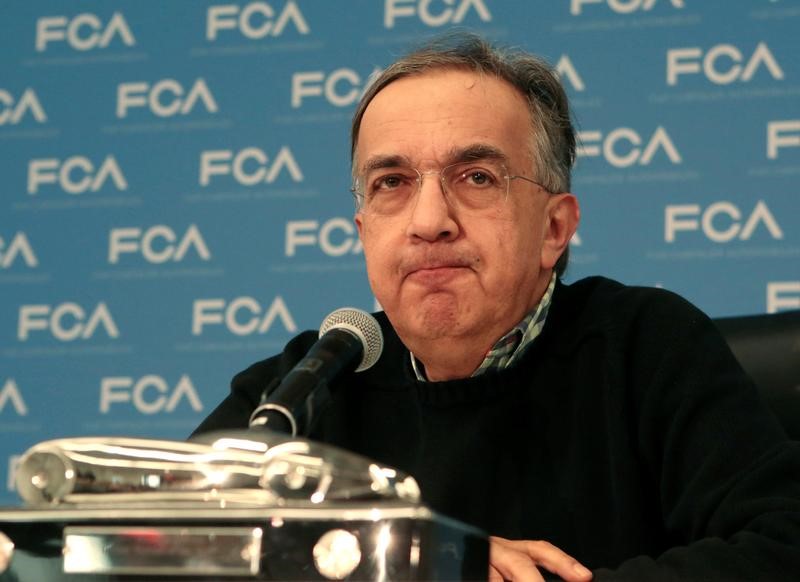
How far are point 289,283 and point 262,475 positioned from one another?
2313mm

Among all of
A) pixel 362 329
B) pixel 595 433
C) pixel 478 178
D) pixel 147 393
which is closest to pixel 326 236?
pixel 147 393

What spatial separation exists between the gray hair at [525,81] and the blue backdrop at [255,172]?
2.92 feet

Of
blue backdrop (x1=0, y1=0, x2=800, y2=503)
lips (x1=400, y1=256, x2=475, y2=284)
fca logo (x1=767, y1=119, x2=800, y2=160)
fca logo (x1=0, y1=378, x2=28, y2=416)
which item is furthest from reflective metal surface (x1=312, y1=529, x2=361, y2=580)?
fca logo (x1=0, y1=378, x2=28, y2=416)

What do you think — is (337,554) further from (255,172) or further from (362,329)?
(255,172)

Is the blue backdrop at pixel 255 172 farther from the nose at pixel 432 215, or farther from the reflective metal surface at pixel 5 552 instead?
the reflective metal surface at pixel 5 552

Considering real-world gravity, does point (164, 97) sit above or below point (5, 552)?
above

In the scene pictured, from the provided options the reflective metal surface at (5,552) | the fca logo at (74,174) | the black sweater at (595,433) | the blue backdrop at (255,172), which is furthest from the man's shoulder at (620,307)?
the fca logo at (74,174)

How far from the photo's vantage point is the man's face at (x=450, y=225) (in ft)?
6.07

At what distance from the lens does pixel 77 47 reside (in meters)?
3.50

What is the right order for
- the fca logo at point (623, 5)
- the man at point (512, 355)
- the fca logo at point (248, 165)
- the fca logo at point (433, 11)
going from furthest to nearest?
the fca logo at point (248, 165) < the fca logo at point (433, 11) < the fca logo at point (623, 5) < the man at point (512, 355)

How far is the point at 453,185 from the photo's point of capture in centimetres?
189

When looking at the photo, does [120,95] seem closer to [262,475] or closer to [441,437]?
[441,437]

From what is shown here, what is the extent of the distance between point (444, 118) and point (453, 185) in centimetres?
11

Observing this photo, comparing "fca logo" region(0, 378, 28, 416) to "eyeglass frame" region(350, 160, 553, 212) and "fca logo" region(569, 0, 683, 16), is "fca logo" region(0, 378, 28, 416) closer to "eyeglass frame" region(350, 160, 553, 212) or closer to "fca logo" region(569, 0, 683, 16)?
"eyeglass frame" region(350, 160, 553, 212)
